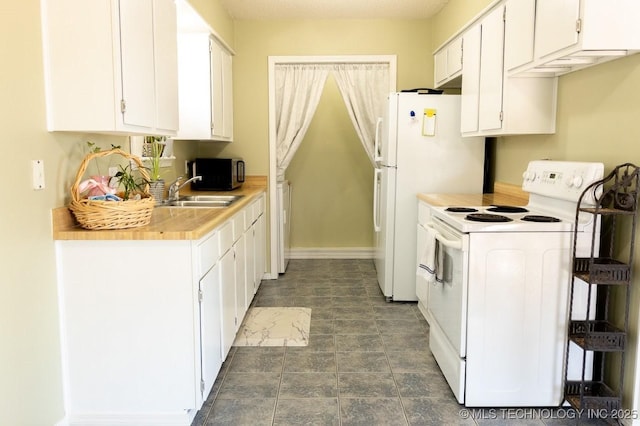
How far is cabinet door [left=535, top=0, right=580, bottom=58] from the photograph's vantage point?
82.5 inches

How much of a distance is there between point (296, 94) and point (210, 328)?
3.00 meters

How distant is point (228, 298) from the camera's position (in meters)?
2.89

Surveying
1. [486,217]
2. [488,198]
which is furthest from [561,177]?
[488,198]

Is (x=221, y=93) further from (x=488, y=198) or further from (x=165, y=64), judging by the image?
(x=488, y=198)

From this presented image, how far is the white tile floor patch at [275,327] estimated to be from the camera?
3.28 meters

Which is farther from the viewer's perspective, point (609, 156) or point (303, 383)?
point (303, 383)

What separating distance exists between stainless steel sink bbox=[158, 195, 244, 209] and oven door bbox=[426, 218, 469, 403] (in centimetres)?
150

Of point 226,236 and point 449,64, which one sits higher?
point 449,64

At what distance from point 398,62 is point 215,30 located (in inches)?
72.2

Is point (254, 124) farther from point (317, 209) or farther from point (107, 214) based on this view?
point (107, 214)

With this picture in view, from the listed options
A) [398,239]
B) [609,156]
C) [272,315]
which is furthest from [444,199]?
[272,315]

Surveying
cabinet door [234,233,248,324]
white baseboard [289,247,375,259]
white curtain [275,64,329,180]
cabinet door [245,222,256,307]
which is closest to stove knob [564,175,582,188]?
cabinet door [234,233,248,324]

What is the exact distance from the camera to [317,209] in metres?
6.00

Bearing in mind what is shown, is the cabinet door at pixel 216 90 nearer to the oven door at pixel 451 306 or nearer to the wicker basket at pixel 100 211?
the wicker basket at pixel 100 211
